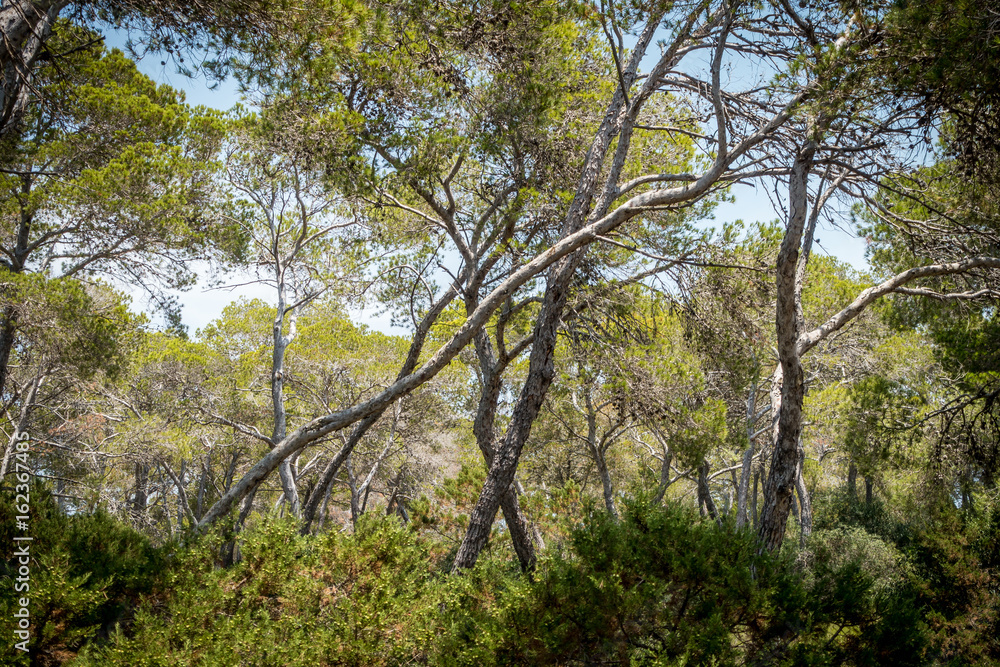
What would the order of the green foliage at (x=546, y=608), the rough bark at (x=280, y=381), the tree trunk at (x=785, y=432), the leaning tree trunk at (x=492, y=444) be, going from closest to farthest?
the green foliage at (x=546, y=608) < the tree trunk at (x=785, y=432) < the leaning tree trunk at (x=492, y=444) < the rough bark at (x=280, y=381)

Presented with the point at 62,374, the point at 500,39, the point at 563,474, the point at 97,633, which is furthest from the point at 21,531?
the point at 563,474

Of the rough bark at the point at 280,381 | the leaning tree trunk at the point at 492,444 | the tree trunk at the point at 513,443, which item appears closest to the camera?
the tree trunk at the point at 513,443

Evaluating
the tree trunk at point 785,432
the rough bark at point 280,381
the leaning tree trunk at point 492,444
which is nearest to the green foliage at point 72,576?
the leaning tree trunk at point 492,444

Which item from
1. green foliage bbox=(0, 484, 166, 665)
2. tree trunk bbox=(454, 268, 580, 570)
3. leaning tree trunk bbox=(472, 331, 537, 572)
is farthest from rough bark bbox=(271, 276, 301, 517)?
tree trunk bbox=(454, 268, 580, 570)

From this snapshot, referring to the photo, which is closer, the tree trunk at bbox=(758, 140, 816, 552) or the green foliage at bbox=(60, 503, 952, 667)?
the green foliage at bbox=(60, 503, 952, 667)

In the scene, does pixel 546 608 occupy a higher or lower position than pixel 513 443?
lower

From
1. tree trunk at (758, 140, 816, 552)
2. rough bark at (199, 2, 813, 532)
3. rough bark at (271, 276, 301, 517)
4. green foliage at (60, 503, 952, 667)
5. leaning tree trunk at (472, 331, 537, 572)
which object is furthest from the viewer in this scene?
rough bark at (271, 276, 301, 517)

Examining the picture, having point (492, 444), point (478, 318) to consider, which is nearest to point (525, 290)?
point (492, 444)

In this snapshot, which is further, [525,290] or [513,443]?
[525,290]

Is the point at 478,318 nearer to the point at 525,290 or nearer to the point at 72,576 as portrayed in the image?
the point at 72,576

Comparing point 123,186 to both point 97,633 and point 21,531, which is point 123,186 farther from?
point 97,633

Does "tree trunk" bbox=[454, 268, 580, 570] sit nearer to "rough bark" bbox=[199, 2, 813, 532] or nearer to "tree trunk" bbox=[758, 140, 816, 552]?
"rough bark" bbox=[199, 2, 813, 532]

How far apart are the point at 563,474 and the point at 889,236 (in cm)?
1044

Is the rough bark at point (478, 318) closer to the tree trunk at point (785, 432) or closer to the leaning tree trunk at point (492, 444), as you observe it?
the tree trunk at point (785, 432)
